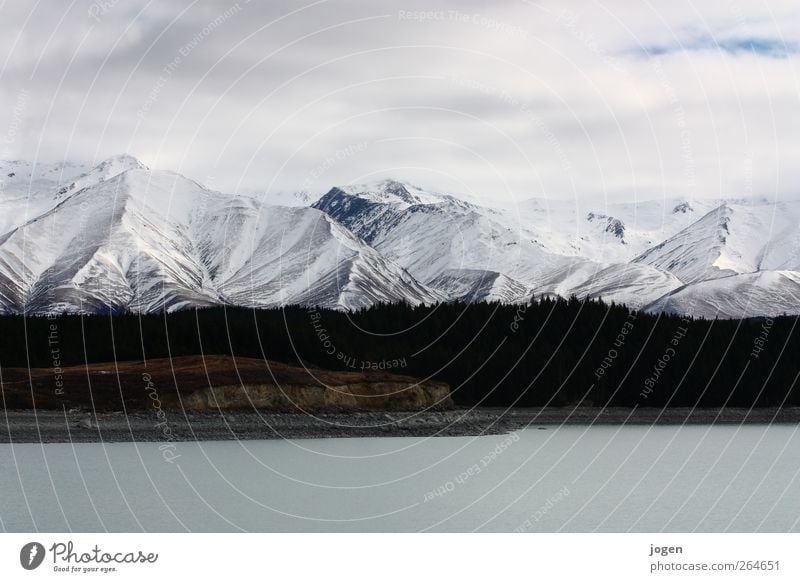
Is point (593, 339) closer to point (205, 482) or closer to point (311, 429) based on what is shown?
point (311, 429)

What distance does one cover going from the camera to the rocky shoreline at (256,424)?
305 feet

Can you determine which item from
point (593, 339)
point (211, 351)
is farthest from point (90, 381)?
point (593, 339)

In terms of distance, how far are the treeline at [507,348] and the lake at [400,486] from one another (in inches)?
1608

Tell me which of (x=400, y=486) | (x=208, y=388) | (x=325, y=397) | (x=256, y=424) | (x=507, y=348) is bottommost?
(x=507, y=348)

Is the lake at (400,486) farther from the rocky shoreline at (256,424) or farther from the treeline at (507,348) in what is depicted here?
the treeline at (507,348)

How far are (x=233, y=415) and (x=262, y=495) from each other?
42.7 m

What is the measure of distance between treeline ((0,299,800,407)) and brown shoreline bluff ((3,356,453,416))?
1414 centimetres

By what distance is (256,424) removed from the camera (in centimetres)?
10269

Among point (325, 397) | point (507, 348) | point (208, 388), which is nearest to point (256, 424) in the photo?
point (208, 388)

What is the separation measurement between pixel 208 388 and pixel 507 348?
5077 centimetres

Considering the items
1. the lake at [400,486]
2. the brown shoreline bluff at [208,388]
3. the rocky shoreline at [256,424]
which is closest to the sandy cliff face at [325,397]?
the brown shoreline bluff at [208,388]

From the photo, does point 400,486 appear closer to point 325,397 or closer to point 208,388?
point 208,388

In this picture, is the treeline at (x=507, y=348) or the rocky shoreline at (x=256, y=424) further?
the treeline at (x=507, y=348)

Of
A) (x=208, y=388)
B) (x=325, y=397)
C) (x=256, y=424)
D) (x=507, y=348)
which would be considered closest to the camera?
(x=256, y=424)
